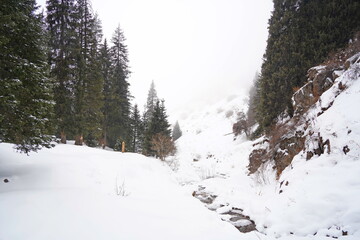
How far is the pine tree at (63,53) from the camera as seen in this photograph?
40.5 ft

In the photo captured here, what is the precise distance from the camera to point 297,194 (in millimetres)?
4211

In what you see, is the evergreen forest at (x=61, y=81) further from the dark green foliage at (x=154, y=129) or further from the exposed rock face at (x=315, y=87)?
the exposed rock face at (x=315, y=87)

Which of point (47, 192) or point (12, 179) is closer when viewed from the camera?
point (47, 192)

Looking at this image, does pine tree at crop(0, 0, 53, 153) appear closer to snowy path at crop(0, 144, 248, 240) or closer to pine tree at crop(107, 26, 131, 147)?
snowy path at crop(0, 144, 248, 240)

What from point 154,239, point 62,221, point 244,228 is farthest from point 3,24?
point 244,228

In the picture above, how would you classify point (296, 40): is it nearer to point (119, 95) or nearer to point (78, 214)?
point (78, 214)

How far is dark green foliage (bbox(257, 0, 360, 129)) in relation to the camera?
29.7 ft

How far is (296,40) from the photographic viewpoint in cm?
→ 1041

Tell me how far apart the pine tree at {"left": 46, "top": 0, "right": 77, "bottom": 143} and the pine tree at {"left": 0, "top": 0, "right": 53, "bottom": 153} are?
23.1 feet

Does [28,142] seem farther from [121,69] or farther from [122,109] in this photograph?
[121,69]

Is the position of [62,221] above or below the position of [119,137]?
below

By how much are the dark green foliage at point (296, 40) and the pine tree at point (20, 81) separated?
1214 centimetres

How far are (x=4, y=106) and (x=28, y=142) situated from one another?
1355mm

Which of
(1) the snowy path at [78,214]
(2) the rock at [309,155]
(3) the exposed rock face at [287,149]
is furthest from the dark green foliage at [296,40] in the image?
(1) the snowy path at [78,214]
